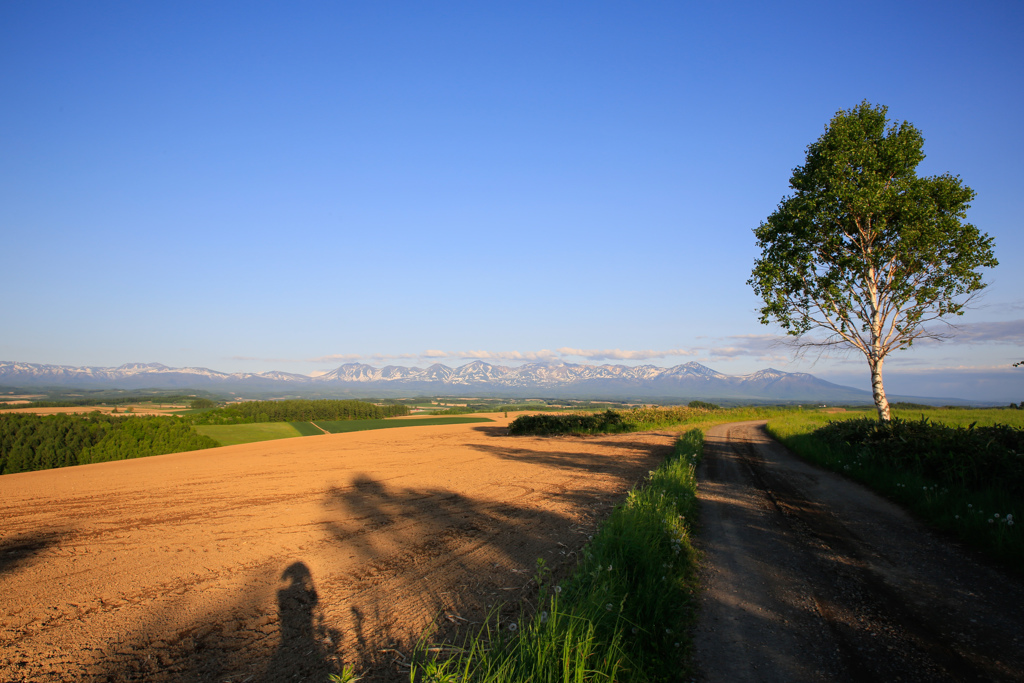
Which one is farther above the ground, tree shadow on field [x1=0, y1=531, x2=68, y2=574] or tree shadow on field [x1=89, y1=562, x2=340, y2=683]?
tree shadow on field [x1=89, y1=562, x2=340, y2=683]

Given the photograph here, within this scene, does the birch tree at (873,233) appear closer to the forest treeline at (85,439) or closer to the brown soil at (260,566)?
the brown soil at (260,566)

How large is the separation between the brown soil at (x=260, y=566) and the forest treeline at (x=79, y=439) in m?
12.8

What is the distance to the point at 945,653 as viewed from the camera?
4.29 meters

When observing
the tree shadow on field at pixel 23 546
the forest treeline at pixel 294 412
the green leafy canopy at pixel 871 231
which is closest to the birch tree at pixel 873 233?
the green leafy canopy at pixel 871 231

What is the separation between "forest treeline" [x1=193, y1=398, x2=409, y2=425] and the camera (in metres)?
52.0

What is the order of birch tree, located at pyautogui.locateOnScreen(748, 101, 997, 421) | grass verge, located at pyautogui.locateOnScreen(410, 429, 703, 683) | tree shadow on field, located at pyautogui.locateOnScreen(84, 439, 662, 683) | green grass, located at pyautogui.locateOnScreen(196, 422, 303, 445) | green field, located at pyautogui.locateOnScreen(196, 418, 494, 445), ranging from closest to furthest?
grass verge, located at pyautogui.locateOnScreen(410, 429, 703, 683) < tree shadow on field, located at pyautogui.locateOnScreen(84, 439, 662, 683) < birch tree, located at pyautogui.locateOnScreen(748, 101, 997, 421) < green grass, located at pyautogui.locateOnScreen(196, 422, 303, 445) < green field, located at pyautogui.locateOnScreen(196, 418, 494, 445)

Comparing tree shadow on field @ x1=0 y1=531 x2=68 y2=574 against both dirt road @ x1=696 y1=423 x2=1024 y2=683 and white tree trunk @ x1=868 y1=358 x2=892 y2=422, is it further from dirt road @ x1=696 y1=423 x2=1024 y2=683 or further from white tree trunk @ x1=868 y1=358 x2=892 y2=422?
white tree trunk @ x1=868 y1=358 x2=892 y2=422

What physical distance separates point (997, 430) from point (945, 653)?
10.7 m

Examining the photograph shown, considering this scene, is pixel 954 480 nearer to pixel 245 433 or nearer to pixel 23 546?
pixel 23 546

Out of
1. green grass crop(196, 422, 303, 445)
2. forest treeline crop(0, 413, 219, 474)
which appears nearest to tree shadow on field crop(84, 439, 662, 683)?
forest treeline crop(0, 413, 219, 474)

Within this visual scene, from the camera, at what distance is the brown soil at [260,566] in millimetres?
4969

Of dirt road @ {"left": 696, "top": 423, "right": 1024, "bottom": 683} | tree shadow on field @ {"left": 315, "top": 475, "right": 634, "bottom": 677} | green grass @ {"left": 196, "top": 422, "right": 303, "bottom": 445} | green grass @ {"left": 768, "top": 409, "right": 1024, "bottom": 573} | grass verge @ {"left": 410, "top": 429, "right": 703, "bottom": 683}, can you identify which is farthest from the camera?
green grass @ {"left": 196, "top": 422, "right": 303, "bottom": 445}

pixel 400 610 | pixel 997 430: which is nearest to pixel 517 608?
pixel 400 610

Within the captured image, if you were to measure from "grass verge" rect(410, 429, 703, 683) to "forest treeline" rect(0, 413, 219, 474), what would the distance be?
31010mm
